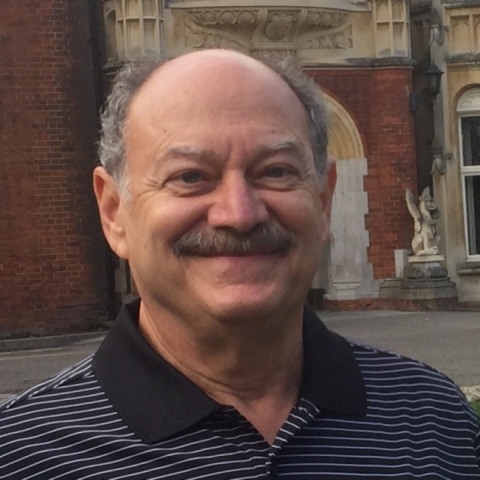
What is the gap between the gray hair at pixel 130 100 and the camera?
86.1 inches

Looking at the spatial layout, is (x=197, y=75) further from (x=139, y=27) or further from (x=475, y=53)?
(x=475, y=53)

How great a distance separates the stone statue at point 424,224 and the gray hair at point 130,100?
1412cm

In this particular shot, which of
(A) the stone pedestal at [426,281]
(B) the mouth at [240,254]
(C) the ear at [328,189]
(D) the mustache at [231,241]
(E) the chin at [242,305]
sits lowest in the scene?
(A) the stone pedestal at [426,281]

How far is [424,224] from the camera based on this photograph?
1625cm

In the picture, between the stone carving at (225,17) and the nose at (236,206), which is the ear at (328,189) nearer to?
the nose at (236,206)

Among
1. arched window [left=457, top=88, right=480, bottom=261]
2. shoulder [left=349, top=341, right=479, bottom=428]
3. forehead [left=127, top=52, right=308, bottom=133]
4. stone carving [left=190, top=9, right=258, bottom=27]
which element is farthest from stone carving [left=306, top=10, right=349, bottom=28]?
forehead [left=127, top=52, right=308, bottom=133]

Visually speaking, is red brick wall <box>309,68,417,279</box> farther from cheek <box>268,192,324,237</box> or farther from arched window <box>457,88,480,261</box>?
cheek <box>268,192,324,237</box>

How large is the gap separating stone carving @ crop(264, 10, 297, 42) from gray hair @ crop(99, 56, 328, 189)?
13.5 meters

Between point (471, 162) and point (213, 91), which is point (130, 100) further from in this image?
point (471, 162)

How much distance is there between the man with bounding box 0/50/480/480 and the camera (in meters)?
2.02

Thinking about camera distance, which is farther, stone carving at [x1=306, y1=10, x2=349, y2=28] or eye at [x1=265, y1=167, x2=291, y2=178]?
stone carving at [x1=306, y1=10, x2=349, y2=28]

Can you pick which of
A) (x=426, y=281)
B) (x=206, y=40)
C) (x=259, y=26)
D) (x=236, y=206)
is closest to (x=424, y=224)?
(x=426, y=281)

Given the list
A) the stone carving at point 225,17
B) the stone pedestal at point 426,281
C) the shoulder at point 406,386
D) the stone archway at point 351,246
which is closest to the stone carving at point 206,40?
the stone carving at point 225,17

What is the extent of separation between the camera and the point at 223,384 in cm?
214
